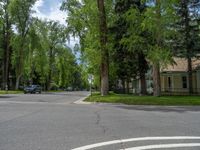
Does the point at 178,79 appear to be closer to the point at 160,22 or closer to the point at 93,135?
the point at 160,22

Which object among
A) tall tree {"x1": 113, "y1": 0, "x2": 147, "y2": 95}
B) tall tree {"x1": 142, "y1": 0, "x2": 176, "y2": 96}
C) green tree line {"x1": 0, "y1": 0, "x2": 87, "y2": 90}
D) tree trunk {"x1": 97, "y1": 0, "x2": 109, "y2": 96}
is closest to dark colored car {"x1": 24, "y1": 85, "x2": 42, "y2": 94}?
green tree line {"x1": 0, "y1": 0, "x2": 87, "y2": 90}

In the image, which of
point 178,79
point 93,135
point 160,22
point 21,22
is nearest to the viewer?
point 93,135

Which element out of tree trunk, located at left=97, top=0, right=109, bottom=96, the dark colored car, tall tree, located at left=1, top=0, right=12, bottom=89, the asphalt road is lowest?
the asphalt road

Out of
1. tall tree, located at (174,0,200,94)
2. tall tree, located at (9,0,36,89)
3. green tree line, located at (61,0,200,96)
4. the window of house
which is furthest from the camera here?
tall tree, located at (9,0,36,89)

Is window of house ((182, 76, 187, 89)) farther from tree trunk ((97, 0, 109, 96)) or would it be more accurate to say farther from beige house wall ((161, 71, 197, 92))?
tree trunk ((97, 0, 109, 96))

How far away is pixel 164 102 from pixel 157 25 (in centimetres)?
664

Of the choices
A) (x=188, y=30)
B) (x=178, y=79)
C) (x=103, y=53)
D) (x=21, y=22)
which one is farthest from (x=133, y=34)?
(x=21, y=22)

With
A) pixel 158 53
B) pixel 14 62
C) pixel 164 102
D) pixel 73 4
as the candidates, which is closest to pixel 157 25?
pixel 158 53

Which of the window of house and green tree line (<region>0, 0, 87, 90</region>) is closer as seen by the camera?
the window of house

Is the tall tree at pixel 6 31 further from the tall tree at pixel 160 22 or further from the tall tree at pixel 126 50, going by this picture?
the tall tree at pixel 160 22

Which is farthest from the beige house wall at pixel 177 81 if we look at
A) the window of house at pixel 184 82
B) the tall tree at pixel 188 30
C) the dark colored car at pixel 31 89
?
the dark colored car at pixel 31 89

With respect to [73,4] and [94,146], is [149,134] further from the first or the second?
[73,4]

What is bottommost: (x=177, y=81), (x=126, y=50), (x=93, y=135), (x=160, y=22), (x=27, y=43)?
(x=93, y=135)

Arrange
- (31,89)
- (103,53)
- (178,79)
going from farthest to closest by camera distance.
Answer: (31,89) → (178,79) → (103,53)
